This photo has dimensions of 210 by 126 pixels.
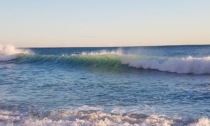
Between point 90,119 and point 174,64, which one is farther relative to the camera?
point 174,64

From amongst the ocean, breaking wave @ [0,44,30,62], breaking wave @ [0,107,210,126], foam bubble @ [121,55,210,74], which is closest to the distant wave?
foam bubble @ [121,55,210,74]

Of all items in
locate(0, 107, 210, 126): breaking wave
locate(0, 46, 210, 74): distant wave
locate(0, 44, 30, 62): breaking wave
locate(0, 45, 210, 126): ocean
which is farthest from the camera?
locate(0, 44, 30, 62): breaking wave

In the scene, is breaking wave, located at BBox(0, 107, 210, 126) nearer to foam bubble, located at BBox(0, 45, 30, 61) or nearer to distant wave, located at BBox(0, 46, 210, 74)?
distant wave, located at BBox(0, 46, 210, 74)

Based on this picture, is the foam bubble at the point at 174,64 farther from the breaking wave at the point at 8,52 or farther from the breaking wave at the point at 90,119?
the breaking wave at the point at 8,52

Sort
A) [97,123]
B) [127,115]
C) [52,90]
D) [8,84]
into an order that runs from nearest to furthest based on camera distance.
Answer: [97,123]
[127,115]
[52,90]
[8,84]

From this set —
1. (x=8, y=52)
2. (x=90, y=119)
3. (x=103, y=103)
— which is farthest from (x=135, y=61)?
(x=8, y=52)

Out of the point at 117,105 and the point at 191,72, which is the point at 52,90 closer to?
the point at 117,105

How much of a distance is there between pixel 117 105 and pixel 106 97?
165 cm

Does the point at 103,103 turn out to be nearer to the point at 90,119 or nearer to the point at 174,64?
the point at 90,119

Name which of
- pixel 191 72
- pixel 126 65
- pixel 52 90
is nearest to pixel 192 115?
pixel 52 90

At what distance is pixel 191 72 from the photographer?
77.3 ft

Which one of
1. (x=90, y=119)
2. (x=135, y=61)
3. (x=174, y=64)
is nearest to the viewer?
(x=90, y=119)

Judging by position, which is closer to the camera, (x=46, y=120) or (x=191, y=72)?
(x=46, y=120)

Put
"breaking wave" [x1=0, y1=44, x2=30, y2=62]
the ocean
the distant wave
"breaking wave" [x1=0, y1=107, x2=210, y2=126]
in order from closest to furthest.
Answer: "breaking wave" [x1=0, y1=107, x2=210, y2=126] → the ocean → the distant wave → "breaking wave" [x1=0, y1=44, x2=30, y2=62]
